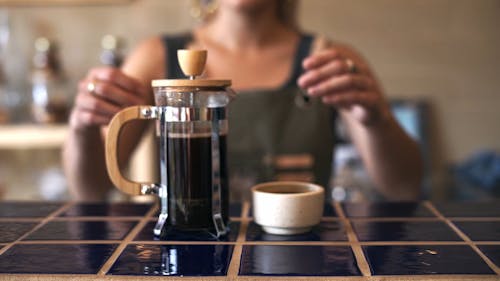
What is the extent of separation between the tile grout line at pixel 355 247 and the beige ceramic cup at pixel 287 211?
5cm

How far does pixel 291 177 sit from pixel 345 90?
19.6 inches

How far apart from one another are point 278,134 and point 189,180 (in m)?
0.75

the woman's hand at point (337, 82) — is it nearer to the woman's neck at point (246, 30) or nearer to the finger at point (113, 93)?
the finger at point (113, 93)

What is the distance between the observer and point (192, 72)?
72cm

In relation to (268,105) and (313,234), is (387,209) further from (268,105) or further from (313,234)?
(268,105)

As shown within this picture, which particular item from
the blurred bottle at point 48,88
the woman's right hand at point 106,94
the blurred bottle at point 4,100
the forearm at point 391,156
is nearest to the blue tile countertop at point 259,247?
the woman's right hand at point 106,94

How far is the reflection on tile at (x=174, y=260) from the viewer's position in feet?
1.97

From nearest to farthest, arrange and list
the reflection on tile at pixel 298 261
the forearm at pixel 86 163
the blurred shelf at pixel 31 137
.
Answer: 1. the reflection on tile at pixel 298 261
2. the forearm at pixel 86 163
3. the blurred shelf at pixel 31 137

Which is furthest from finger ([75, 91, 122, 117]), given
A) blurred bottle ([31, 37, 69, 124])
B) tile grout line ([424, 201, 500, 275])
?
blurred bottle ([31, 37, 69, 124])

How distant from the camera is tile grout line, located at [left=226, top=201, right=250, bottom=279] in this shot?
60cm

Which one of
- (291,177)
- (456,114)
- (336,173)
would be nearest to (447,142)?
(456,114)

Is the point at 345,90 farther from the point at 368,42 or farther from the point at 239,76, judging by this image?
the point at 368,42

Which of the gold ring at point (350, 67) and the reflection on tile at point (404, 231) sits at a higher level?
the gold ring at point (350, 67)

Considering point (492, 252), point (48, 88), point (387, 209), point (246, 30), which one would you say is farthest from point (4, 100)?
point (492, 252)
